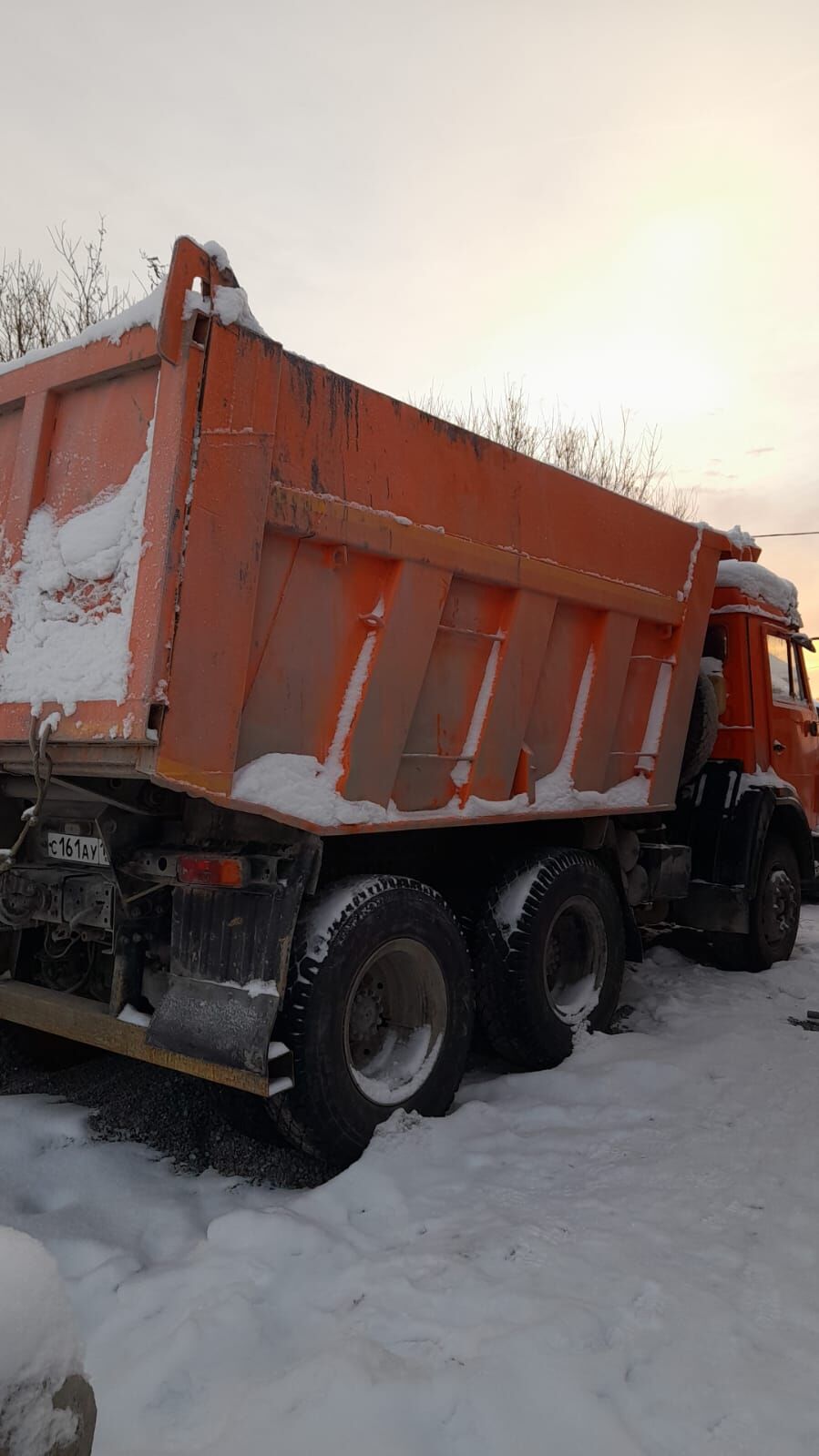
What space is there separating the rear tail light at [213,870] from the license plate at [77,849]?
14.2 inches

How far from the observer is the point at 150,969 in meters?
3.68

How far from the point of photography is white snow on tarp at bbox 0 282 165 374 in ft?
9.98

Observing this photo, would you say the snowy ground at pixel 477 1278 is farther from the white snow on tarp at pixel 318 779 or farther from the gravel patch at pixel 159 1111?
the white snow on tarp at pixel 318 779

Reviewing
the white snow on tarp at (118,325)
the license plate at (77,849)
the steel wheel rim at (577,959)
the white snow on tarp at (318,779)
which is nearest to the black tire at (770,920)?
the steel wheel rim at (577,959)

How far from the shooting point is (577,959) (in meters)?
5.15

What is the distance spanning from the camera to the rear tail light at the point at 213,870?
329 centimetres

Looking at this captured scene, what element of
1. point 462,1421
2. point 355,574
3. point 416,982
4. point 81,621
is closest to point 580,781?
point 416,982

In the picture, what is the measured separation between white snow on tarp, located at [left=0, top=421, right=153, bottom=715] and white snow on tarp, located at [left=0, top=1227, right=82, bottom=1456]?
1910 millimetres

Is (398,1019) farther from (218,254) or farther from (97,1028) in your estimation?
(218,254)

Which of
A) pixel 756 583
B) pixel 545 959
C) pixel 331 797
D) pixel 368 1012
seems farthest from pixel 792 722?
pixel 331 797

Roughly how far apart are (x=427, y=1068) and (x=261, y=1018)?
36.4 inches

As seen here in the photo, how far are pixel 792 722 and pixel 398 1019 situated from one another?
4.66 metres

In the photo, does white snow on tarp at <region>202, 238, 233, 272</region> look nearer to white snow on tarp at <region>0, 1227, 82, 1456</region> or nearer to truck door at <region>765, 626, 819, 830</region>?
white snow on tarp at <region>0, 1227, 82, 1456</region>

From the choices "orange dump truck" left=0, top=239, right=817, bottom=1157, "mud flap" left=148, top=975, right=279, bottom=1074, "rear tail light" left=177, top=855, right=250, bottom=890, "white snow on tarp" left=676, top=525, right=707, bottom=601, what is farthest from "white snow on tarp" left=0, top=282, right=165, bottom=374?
"white snow on tarp" left=676, top=525, right=707, bottom=601
